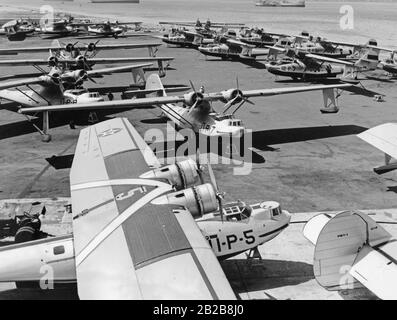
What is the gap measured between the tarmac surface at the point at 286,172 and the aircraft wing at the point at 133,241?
372 cm

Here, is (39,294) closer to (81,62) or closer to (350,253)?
(350,253)

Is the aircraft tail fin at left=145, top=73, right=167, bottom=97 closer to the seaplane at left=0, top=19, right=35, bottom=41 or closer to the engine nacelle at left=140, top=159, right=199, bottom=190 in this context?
the engine nacelle at left=140, top=159, right=199, bottom=190

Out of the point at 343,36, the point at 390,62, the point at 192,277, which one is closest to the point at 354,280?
the point at 192,277

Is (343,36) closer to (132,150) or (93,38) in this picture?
(93,38)

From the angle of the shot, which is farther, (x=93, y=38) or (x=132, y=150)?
(x=93, y=38)

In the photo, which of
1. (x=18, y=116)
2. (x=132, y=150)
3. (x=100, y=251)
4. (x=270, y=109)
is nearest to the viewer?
(x=100, y=251)

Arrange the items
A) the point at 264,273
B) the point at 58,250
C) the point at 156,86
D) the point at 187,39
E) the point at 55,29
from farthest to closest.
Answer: the point at 55,29 < the point at 187,39 < the point at 156,86 < the point at 264,273 < the point at 58,250

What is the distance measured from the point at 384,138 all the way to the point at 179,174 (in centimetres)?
1302

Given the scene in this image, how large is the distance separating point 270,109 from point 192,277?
3541 centimetres

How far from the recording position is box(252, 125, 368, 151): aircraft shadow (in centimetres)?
3591

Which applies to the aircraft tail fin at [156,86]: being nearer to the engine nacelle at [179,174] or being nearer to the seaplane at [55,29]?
the engine nacelle at [179,174]

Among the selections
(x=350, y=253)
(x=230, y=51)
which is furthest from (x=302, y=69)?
(x=350, y=253)

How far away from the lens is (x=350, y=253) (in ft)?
50.4
